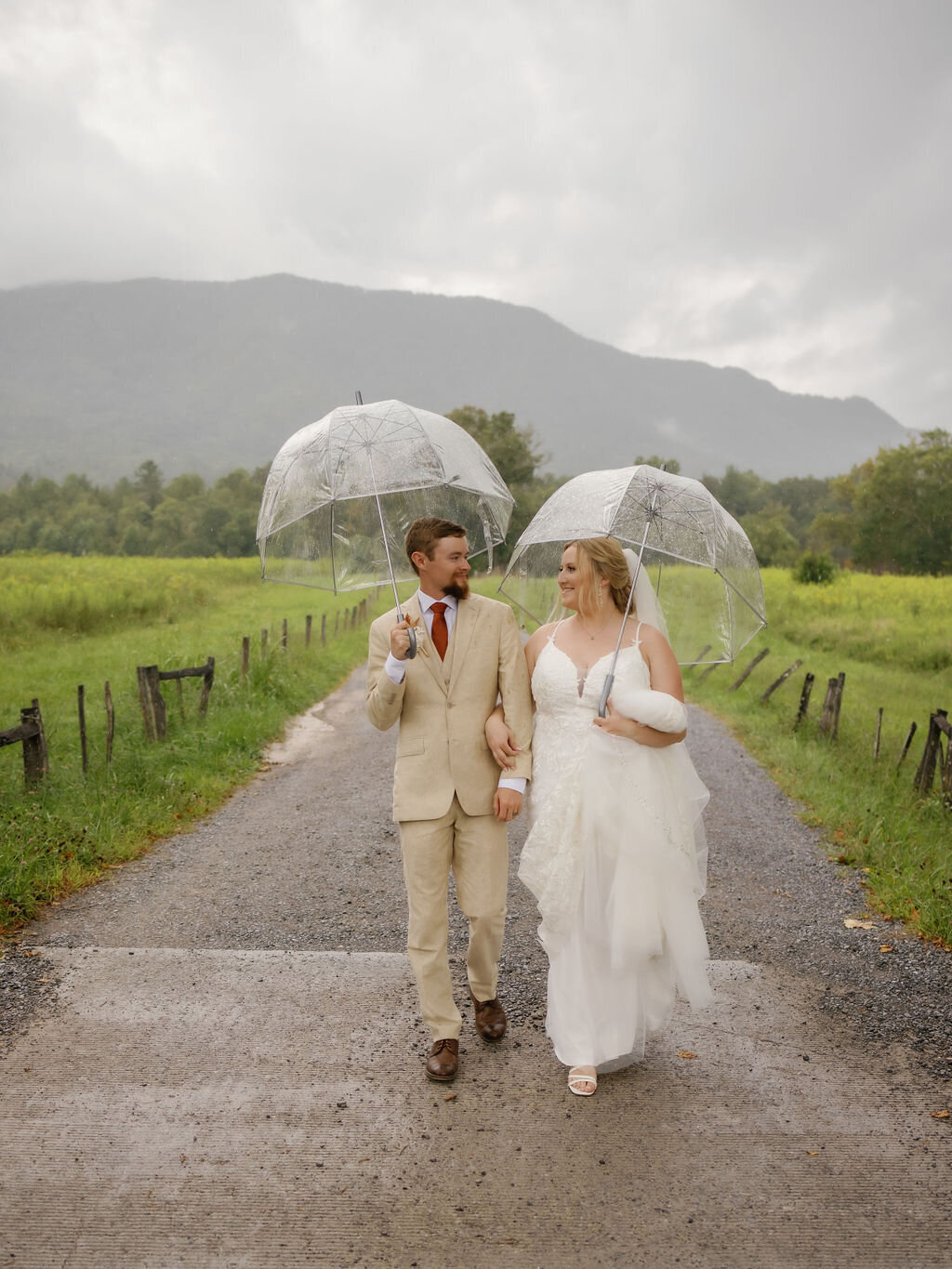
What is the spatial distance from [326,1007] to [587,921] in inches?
55.3

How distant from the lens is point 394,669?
3361 millimetres

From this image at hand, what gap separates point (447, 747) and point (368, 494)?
114 centimetres

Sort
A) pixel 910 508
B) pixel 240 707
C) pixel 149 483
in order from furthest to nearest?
pixel 149 483 < pixel 910 508 < pixel 240 707

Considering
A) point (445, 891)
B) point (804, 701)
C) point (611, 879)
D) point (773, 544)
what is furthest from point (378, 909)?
point (773, 544)

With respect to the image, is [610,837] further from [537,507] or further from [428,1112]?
[537,507]

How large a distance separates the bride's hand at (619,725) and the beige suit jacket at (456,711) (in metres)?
0.35

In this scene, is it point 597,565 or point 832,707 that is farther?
point 832,707

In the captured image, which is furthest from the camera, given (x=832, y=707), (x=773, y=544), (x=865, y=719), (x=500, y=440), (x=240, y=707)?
(x=773, y=544)

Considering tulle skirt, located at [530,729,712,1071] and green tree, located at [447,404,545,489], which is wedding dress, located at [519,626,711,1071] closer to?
tulle skirt, located at [530,729,712,1071]

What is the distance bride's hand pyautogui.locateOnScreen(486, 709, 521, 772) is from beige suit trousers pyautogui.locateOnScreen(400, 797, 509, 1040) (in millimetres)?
263

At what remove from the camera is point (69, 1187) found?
2.79m

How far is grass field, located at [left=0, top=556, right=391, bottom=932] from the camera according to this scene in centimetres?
616

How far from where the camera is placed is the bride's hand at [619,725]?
344cm

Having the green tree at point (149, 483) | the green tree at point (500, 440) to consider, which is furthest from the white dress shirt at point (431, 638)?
the green tree at point (149, 483)
